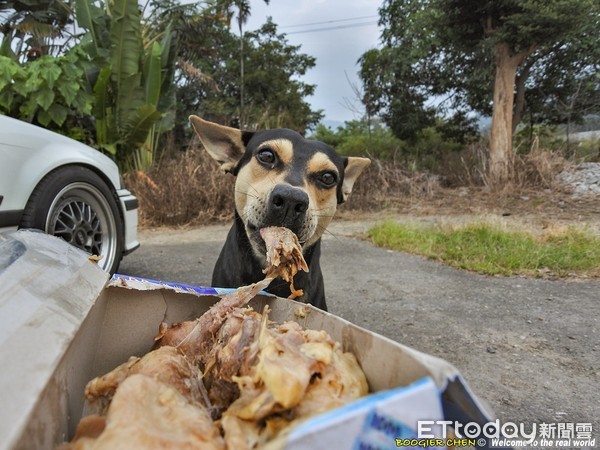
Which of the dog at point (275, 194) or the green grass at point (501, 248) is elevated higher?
the dog at point (275, 194)

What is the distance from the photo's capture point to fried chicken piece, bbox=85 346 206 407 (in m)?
0.92

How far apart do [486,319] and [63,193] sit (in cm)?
352

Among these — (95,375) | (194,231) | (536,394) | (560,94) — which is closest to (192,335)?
(95,375)

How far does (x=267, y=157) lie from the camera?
8.32 feet

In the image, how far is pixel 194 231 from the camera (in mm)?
7469

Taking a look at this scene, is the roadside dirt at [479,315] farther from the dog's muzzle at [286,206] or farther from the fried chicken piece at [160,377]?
the fried chicken piece at [160,377]

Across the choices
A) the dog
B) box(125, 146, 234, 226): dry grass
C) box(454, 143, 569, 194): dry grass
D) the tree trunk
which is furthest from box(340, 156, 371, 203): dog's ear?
the tree trunk

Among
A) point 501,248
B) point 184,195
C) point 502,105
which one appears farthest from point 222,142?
point 502,105

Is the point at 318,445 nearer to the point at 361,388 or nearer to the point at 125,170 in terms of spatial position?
the point at 361,388

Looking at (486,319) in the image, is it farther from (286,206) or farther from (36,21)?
(36,21)

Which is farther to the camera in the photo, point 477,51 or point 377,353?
point 477,51

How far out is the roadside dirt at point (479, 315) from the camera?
7.02 feet

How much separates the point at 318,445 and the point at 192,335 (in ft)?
2.26

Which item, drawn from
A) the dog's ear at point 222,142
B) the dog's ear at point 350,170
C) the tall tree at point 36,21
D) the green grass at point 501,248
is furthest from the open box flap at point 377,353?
the tall tree at point 36,21
